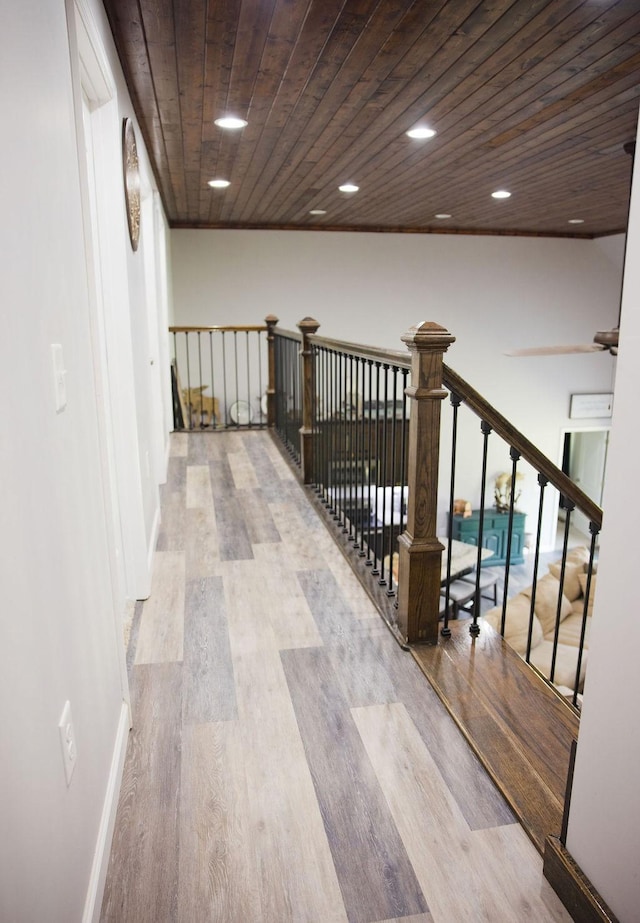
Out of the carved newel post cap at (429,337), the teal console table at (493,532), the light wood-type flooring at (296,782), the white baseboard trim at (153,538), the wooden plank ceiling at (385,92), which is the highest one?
the wooden plank ceiling at (385,92)

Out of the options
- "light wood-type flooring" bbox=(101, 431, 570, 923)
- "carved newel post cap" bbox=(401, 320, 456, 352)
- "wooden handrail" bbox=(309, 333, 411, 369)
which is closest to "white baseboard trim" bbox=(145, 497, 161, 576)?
"light wood-type flooring" bbox=(101, 431, 570, 923)

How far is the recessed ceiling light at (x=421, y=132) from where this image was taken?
406 centimetres

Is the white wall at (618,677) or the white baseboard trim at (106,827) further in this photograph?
the white baseboard trim at (106,827)

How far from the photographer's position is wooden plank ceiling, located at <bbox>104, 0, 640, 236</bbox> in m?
Answer: 2.59

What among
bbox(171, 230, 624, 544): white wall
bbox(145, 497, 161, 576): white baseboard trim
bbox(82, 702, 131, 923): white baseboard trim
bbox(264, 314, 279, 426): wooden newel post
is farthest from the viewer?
bbox(171, 230, 624, 544): white wall

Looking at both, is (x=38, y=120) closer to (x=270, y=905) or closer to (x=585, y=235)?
(x=270, y=905)

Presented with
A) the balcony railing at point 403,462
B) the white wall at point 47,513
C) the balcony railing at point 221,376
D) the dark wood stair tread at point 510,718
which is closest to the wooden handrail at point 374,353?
the balcony railing at point 403,462

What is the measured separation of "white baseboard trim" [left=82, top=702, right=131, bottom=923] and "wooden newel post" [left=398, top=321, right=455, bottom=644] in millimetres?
1063

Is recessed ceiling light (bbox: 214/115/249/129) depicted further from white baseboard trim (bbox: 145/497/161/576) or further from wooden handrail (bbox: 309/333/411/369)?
white baseboard trim (bbox: 145/497/161/576)

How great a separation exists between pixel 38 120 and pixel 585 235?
10.1 metres

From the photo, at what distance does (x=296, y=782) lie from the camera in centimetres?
179

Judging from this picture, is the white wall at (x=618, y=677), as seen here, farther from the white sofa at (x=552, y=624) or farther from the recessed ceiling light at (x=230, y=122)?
the white sofa at (x=552, y=624)

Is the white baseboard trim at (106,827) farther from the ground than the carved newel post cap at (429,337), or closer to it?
closer to it

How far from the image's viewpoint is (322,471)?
14.6 ft
